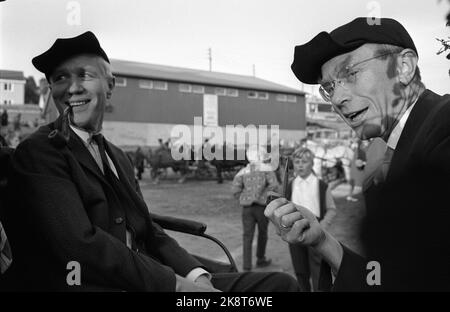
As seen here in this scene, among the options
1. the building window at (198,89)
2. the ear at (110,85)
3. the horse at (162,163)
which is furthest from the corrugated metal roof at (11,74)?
the horse at (162,163)

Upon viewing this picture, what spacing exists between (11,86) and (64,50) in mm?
300

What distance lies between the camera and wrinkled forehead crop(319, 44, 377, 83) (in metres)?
1.10

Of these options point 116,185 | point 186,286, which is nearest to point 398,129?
point 186,286

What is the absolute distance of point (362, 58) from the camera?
1103mm

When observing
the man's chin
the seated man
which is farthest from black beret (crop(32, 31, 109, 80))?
the man's chin

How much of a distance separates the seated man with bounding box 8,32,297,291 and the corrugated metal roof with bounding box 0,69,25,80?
0.49 ft

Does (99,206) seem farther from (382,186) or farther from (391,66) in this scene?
(391,66)

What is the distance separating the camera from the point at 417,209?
0.86 m

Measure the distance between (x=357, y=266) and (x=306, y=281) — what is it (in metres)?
2.45

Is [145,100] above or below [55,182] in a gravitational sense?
above

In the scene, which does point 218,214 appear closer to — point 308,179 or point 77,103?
point 308,179

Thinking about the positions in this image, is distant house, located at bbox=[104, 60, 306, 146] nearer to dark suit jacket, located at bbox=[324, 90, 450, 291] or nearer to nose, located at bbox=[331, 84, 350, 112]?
nose, located at bbox=[331, 84, 350, 112]

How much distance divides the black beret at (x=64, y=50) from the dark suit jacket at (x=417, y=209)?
1319mm
